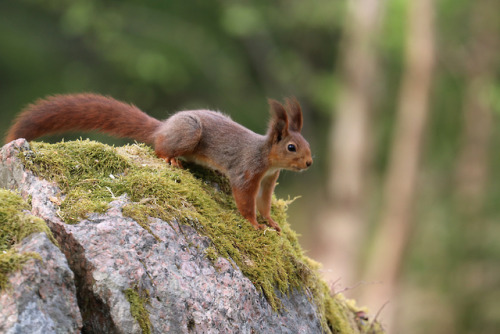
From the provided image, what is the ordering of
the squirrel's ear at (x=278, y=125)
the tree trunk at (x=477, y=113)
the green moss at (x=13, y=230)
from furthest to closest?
the tree trunk at (x=477, y=113), the squirrel's ear at (x=278, y=125), the green moss at (x=13, y=230)

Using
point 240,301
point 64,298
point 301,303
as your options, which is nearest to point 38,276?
point 64,298

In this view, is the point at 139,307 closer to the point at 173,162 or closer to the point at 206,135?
the point at 173,162

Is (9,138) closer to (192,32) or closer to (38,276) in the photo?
(38,276)

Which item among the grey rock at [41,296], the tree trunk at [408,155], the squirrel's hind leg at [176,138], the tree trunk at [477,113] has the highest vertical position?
the tree trunk at [477,113]

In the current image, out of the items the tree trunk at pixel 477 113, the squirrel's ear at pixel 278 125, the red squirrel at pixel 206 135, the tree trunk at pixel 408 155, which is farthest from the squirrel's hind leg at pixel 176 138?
the tree trunk at pixel 477 113

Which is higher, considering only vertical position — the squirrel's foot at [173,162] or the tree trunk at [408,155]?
the tree trunk at [408,155]

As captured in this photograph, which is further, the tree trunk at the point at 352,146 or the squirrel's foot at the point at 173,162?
the tree trunk at the point at 352,146

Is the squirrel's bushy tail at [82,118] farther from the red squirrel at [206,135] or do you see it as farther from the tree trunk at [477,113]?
the tree trunk at [477,113]

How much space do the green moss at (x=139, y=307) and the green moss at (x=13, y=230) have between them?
1.21 feet

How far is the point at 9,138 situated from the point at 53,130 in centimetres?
30

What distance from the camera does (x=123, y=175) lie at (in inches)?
126

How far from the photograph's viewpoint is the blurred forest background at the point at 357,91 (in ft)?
40.8

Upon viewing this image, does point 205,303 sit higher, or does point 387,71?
point 387,71

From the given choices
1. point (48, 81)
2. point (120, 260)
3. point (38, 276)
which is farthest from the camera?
point (48, 81)
